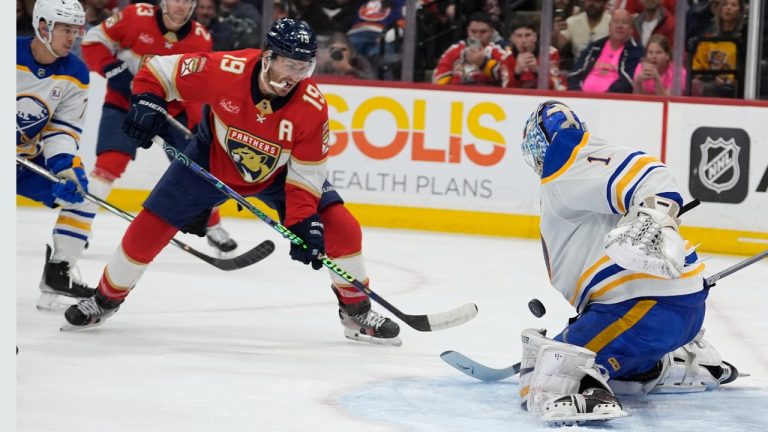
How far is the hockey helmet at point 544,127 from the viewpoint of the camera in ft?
9.67

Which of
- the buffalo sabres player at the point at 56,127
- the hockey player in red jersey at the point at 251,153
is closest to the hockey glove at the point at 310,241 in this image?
the hockey player in red jersey at the point at 251,153

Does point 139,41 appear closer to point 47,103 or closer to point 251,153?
point 47,103

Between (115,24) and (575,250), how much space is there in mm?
2896

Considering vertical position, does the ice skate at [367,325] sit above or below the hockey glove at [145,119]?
below

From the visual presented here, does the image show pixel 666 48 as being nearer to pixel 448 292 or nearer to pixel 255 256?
pixel 448 292

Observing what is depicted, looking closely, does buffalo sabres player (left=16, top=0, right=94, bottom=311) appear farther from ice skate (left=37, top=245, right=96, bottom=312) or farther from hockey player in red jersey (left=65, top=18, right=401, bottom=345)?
hockey player in red jersey (left=65, top=18, right=401, bottom=345)

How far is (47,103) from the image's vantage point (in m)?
4.06

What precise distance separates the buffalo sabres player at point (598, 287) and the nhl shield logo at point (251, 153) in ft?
2.61

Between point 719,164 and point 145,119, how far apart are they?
3383 millimetres

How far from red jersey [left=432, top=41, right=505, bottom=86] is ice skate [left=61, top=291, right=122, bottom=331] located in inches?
123

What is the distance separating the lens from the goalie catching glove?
2.51m

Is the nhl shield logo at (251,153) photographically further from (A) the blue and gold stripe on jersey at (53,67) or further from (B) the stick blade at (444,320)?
(A) the blue and gold stripe on jersey at (53,67)

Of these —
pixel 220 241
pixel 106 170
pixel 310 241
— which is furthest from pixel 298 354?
pixel 106 170

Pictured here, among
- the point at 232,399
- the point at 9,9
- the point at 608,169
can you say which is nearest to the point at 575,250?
the point at 608,169
